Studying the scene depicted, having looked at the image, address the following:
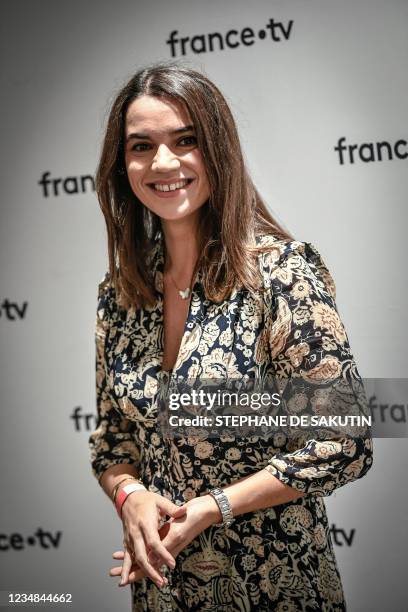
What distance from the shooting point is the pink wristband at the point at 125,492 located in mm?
1428

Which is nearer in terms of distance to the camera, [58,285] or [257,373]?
[257,373]

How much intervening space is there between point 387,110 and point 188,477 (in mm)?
1144

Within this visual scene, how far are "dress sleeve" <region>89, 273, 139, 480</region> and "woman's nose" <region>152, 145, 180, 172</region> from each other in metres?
0.36

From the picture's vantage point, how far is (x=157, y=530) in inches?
51.3

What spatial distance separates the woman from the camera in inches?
50.1

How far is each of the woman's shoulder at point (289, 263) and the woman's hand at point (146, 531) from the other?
1.53 ft

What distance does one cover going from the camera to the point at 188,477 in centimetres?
138

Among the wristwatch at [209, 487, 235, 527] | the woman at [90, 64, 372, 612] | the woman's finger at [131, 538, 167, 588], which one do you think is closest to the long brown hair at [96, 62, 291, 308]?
the woman at [90, 64, 372, 612]

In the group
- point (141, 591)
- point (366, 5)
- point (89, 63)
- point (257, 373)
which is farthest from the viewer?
point (89, 63)

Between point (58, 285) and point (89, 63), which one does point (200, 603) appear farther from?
point (89, 63)

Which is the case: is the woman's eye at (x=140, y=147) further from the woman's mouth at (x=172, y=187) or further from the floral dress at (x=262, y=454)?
the floral dress at (x=262, y=454)

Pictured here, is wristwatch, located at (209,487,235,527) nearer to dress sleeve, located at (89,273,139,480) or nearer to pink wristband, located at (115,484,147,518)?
pink wristband, located at (115,484,147,518)

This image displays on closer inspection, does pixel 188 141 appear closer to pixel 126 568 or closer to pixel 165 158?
pixel 165 158

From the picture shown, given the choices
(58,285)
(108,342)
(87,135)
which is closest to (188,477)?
(108,342)
